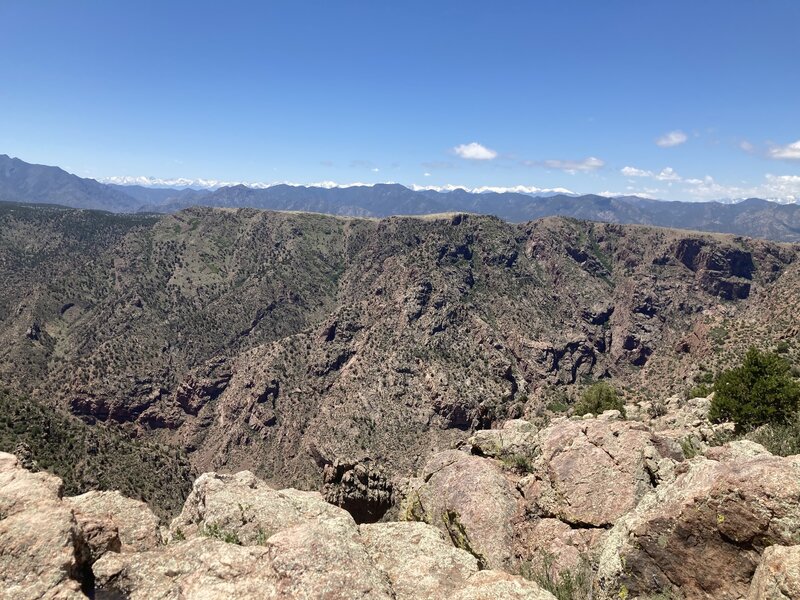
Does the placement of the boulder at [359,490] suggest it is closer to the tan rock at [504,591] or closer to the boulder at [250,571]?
the boulder at [250,571]

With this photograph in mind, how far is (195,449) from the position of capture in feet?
589

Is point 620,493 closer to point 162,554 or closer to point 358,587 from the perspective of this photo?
point 358,587

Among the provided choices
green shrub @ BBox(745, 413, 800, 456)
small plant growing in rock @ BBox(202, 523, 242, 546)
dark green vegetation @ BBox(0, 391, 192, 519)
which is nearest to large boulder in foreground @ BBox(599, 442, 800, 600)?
green shrub @ BBox(745, 413, 800, 456)

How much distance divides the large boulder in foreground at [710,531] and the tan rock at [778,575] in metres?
1.25

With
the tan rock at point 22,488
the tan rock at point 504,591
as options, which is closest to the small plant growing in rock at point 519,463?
the tan rock at point 504,591

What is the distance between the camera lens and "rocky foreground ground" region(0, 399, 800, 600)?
43.0ft

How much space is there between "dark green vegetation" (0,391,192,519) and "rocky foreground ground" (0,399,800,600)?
86947 millimetres

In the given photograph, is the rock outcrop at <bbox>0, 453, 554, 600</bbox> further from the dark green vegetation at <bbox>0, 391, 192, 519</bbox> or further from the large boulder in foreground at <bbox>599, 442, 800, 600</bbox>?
the dark green vegetation at <bbox>0, 391, 192, 519</bbox>

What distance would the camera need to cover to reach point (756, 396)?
3344 centimetres

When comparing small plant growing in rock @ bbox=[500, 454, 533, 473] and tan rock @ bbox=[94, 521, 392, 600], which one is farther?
small plant growing in rock @ bbox=[500, 454, 533, 473]

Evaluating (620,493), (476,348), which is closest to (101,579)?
(620,493)

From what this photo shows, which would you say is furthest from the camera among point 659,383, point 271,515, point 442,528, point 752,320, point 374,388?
point 374,388

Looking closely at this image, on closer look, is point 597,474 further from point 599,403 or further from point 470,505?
point 599,403

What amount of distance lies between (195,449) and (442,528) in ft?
593
